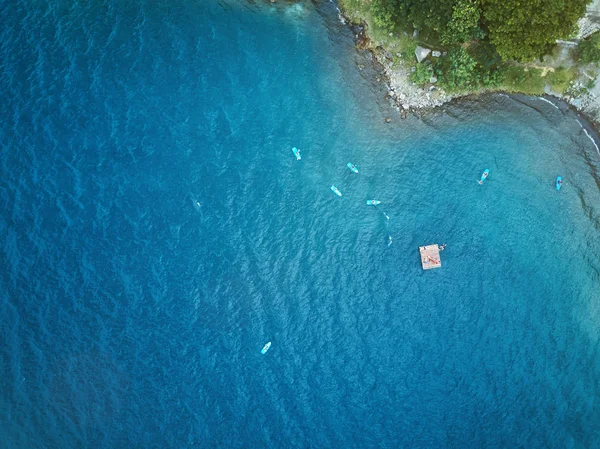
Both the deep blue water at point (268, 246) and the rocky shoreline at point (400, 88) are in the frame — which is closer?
the deep blue water at point (268, 246)

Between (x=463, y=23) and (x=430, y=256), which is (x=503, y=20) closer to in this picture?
(x=463, y=23)

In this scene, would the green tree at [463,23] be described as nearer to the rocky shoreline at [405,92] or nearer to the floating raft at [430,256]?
the rocky shoreline at [405,92]

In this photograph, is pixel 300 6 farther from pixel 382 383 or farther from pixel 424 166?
pixel 382 383

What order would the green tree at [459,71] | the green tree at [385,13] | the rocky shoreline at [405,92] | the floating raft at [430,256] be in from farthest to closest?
the rocky shoreline at [405,92]
the floating raft at [430,256]
the green tree at [385,13]
the green tree at [459,71]

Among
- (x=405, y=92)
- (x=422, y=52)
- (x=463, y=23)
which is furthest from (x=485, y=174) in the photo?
(x=463, y=23)

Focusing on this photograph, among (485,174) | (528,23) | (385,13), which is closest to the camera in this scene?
(528,23)

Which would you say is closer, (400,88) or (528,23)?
(528,23)

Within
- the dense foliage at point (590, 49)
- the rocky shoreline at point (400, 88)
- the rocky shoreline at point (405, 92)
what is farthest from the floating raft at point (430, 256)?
the dense foliage at point (590, 49)
